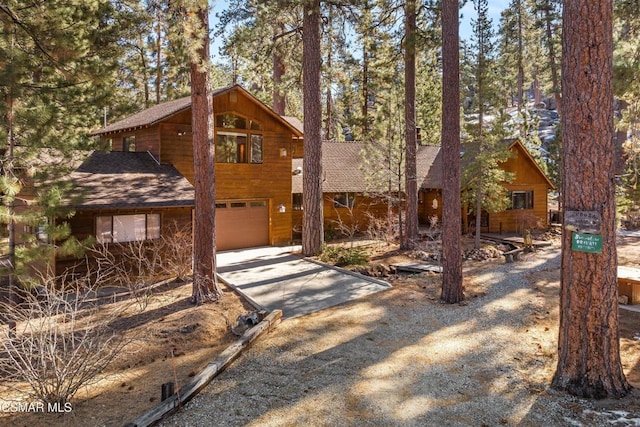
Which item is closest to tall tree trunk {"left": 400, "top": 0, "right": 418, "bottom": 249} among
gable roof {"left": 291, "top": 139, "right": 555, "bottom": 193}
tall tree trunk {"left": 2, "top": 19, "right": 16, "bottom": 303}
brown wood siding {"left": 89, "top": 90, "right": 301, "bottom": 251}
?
gable roof {"left": 291, "top": 139, "right": 555, "bottom": 193}

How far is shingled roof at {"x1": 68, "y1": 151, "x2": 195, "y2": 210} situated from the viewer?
11.9m

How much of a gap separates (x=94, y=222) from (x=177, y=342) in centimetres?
623

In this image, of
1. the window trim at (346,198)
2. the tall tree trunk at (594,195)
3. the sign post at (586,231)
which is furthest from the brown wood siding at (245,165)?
the sign post at (586,231)

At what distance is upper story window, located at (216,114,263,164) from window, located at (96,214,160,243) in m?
4.19

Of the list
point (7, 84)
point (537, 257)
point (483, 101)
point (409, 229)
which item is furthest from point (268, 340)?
point (483, 101)

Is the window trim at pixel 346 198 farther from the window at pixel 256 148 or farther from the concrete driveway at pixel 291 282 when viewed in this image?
the concrete driveway at pixel 291 282

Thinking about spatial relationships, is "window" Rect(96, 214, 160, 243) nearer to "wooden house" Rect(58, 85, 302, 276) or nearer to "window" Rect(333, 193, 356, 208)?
"wooden house" Rect(58, 85, 302, 276)

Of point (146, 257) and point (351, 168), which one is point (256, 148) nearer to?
point (351, 168)

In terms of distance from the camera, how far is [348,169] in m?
22.3

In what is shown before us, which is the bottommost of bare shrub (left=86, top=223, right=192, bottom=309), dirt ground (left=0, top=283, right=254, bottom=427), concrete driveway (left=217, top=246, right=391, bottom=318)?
dirt ground (left=0, top=283, right=254, bottom=427)

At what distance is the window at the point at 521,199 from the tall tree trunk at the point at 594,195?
18265 mm

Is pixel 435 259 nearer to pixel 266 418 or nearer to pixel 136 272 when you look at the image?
pixel 136 272

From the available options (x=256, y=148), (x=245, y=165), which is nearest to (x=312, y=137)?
(x=256, y=148)

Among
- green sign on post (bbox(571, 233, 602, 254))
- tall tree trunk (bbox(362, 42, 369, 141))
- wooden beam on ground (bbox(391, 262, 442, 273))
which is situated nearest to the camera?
green sign on post (bbox(571, 233, 602, 254))
